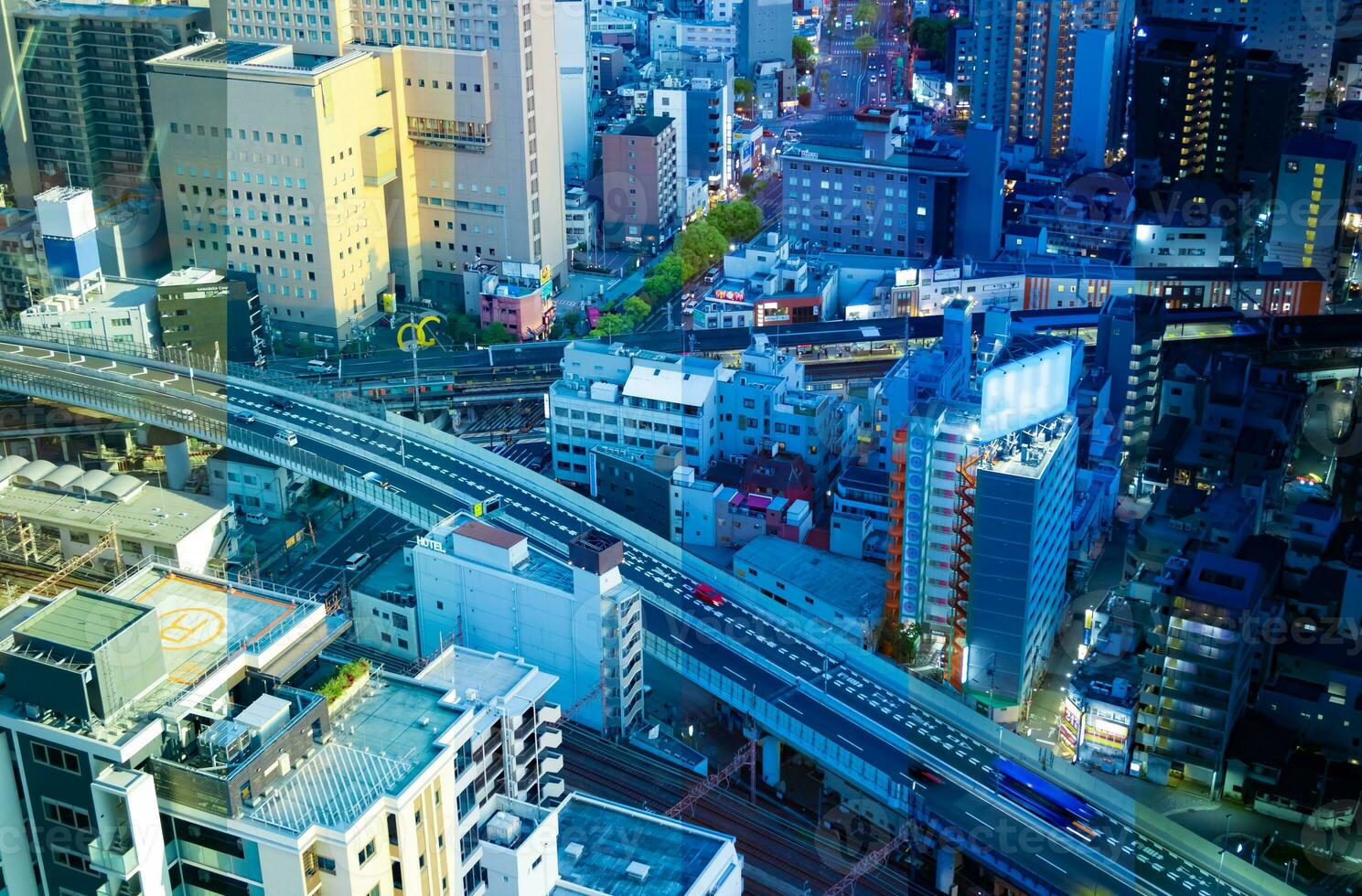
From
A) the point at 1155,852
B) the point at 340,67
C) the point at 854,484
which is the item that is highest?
the point at 340,67

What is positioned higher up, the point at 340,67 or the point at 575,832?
the point at 340,67

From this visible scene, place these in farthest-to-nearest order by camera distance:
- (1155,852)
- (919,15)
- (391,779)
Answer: (919,15) → (1155,852) → (391,779)

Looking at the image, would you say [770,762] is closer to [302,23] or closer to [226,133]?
[226,133]

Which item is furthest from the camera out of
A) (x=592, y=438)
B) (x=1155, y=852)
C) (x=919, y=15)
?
(x=919, y=15)

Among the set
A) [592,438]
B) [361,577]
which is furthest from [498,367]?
[361,577]

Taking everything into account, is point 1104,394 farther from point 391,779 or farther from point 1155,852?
point 391,779

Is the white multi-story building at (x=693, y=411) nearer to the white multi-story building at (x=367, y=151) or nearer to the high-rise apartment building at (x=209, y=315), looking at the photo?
the high-rise apartment building at (x=209, y=315)

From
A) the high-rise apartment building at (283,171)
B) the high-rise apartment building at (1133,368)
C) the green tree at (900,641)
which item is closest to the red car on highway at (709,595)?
the green tree at (900,641)

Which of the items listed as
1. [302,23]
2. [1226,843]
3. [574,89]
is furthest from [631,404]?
[574,89]
